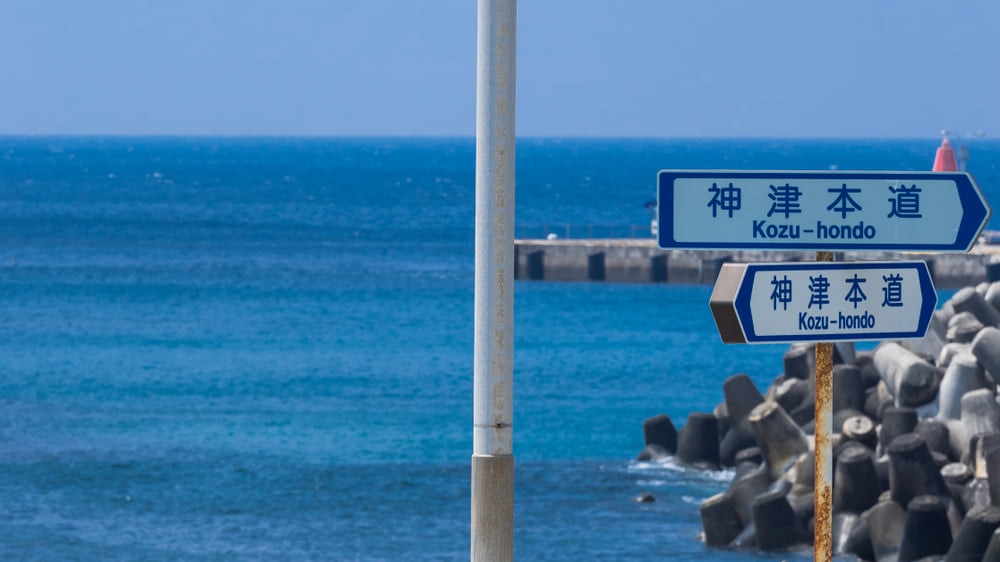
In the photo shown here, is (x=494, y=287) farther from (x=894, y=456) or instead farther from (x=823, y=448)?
(x=894, y=456)

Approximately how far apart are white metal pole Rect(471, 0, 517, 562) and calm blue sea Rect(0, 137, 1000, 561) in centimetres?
1395

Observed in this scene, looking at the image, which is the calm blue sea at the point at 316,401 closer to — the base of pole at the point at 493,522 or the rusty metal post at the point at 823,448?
the rusty metal post at the point at 823,448

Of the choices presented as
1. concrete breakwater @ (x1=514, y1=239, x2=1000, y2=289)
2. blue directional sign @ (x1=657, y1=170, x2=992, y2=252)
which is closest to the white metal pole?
blue directional sign @ (x1=657, y1=170, x2=992, y2=252)

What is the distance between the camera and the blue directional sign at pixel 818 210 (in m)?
5.77

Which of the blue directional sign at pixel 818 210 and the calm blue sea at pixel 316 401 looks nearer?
the blue directional sign at pixel 818 210

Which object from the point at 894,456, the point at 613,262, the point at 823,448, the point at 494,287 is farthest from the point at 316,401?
the point at 823,448

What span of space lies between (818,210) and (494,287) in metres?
1.21

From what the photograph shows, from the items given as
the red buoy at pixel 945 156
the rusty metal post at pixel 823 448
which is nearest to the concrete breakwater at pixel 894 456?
the rusty metal post at pixel 823 448

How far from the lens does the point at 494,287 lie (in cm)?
588

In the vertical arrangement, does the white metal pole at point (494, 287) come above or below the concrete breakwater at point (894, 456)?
above

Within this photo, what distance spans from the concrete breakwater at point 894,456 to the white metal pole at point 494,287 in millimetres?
10383

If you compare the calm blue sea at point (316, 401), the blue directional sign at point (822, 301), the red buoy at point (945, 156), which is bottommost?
the calm blue sea at point (316, 401)

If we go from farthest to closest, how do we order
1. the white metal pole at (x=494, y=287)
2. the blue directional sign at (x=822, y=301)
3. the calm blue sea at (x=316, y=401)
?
the calm blue sea at (x=316, y=401), the white metal pole at (x=494, y=287), the blue directional sign at (x=822, y=301)

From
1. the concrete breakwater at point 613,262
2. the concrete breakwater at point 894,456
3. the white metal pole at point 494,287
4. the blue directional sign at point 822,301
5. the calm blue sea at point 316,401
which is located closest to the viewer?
the blue directional sign at point 822,301
